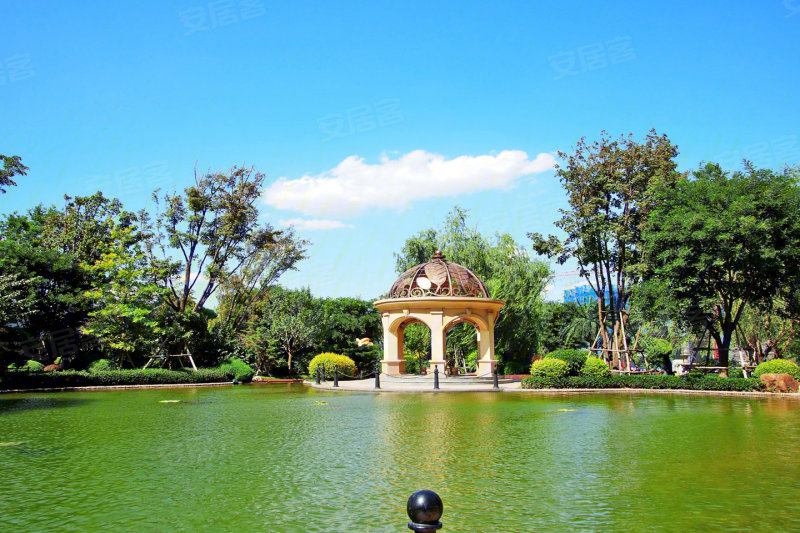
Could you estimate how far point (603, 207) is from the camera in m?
30.2

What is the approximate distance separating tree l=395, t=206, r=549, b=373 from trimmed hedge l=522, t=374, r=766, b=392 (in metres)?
10.1

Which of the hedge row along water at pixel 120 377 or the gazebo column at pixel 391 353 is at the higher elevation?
the gazebo column at pixel 391 353

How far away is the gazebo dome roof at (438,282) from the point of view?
2977 centimetres

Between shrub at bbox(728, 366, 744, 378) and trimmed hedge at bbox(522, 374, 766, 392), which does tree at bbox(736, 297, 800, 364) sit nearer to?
shrub at bbox(728, 366, 744, 378)

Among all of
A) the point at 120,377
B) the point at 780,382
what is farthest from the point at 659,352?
the point at 120,377

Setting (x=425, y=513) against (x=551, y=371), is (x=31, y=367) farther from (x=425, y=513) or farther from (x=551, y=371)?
(x=425, y=513)

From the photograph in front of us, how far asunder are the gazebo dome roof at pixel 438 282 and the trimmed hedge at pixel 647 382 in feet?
22.5

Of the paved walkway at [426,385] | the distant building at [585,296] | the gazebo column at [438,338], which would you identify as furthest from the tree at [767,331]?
the gazebo column at [438,338]

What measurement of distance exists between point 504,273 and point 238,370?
53.7ft

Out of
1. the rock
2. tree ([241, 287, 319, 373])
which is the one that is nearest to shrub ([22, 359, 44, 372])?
tree ([241, 287, 319, 373])

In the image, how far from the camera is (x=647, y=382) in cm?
2314

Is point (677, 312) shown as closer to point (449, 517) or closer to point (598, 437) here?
point (598, 437)

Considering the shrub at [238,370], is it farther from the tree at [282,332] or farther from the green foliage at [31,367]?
the green foliage at [31,367]

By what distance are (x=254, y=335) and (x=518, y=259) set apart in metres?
17.2
